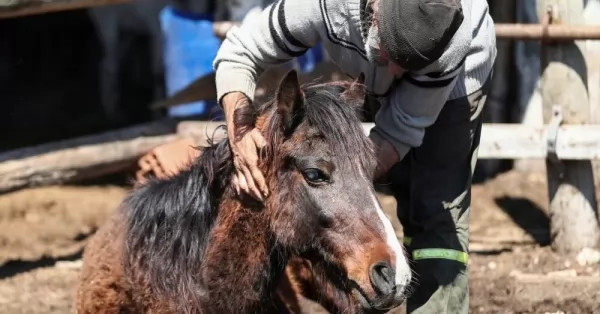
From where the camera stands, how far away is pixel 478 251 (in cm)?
654

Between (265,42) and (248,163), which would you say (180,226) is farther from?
(265,42)

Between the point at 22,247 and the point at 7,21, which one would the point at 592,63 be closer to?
the point at 22,247

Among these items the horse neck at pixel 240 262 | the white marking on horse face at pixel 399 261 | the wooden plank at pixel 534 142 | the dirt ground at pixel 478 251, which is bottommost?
the dirt ground at pixel 478 251

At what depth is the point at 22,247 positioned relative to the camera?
6.59 m

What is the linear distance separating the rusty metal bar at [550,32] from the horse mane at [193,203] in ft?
8.92

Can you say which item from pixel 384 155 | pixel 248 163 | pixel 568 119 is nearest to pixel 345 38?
pixel 384 155

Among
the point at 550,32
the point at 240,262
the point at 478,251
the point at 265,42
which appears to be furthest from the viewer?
the point at 478,251

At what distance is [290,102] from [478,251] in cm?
330

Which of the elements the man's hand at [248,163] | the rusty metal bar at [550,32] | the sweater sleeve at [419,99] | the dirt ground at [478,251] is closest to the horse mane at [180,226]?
the man's hand at [248,163]

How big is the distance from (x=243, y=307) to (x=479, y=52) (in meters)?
1.41

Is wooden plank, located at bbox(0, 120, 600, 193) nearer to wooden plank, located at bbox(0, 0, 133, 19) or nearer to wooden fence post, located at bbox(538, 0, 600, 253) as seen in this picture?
wooden fence post, located at bbox(538, 0, 600, 253)

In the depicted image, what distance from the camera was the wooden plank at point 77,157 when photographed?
243 inches

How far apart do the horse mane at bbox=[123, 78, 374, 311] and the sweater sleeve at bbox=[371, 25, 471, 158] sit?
0.92 feet

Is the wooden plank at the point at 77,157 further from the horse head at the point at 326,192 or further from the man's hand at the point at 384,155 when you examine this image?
the horse head at the point at 326,192
